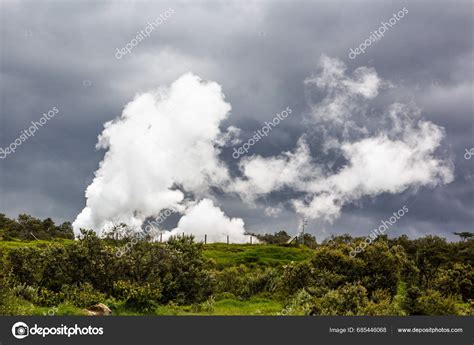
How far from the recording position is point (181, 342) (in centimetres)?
1923

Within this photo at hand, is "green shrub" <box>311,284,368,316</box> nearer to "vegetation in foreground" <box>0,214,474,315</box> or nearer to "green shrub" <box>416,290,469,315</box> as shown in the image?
"vegetation in foreground" <box>0,214,474,315</box>

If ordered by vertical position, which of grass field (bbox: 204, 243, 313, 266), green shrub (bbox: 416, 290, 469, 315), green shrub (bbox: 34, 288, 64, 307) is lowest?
green shrub (bbox: 416, 290, 469, 315)

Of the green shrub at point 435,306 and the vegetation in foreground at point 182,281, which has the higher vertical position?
the vegetation in foreground at point 182,281

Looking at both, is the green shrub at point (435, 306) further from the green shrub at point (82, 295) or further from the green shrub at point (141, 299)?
the green shrub at point (82, 295)

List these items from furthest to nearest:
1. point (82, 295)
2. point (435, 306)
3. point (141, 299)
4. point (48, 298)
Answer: point (48, 298), point (82, 295), point (141, 299), point (435, 306)

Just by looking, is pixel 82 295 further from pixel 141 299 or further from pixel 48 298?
pixel 141 299

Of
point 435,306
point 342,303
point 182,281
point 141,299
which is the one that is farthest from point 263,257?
point 435,306

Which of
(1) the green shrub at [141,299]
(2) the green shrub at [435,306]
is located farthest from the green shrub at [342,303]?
(1) the green shrub at [141,299]

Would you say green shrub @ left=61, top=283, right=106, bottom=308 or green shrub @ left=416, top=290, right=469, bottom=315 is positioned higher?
green shrub @ left=61, top=283, right=106, bottom=308

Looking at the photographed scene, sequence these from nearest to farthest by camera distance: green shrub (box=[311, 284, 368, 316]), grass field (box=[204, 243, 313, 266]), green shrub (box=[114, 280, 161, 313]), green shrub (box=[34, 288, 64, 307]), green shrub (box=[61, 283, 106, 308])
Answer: green shrub (box=[311, 284, 368, 316]) → green shrub (box=[114, 280, 161, 313]) → green shrub (box=[61, 283, 106, 308]) → green shrub (box=[34, 288, 64, 307]) → grass field (box=[204, 243, 313, 266])

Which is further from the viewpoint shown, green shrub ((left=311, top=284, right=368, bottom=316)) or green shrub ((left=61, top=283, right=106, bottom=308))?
green shrub ((left=61, top=283, right=106, bottom=308))

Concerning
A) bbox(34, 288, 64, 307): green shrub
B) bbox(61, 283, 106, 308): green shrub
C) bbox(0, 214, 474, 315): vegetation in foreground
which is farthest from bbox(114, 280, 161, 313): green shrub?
bbox(34, 288, 64, 307): green shrub

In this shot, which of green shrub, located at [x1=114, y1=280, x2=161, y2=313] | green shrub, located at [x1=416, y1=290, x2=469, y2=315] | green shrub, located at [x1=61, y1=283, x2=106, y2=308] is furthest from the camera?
green shrub, located at [x1=61, y1=283, x2=106, y2=308]

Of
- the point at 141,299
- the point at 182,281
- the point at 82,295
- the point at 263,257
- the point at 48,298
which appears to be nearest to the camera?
the point at 141,299
